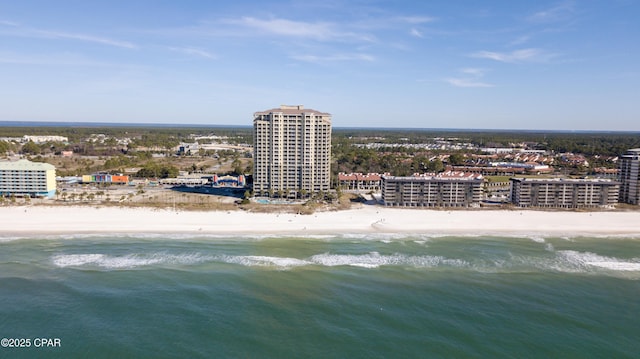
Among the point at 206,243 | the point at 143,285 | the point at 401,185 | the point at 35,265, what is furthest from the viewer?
the point at 401,185

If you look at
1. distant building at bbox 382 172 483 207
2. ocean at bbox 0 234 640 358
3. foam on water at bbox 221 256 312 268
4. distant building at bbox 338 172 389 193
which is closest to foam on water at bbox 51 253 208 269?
ocean at bbox 0 234 640 358

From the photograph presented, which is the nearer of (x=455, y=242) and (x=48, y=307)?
(x=48, y=307)

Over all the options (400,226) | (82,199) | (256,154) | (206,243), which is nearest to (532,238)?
(400,226)

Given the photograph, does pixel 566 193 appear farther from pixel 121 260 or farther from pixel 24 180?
pixel 24 180

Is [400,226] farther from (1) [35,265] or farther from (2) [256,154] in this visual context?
(1) [35,265]

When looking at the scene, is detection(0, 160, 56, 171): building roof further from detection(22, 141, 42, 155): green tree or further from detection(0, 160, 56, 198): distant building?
detection(22, 141, 42, 155): green tree

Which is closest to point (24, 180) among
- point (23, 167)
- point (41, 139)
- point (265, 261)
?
point (23, 167)
